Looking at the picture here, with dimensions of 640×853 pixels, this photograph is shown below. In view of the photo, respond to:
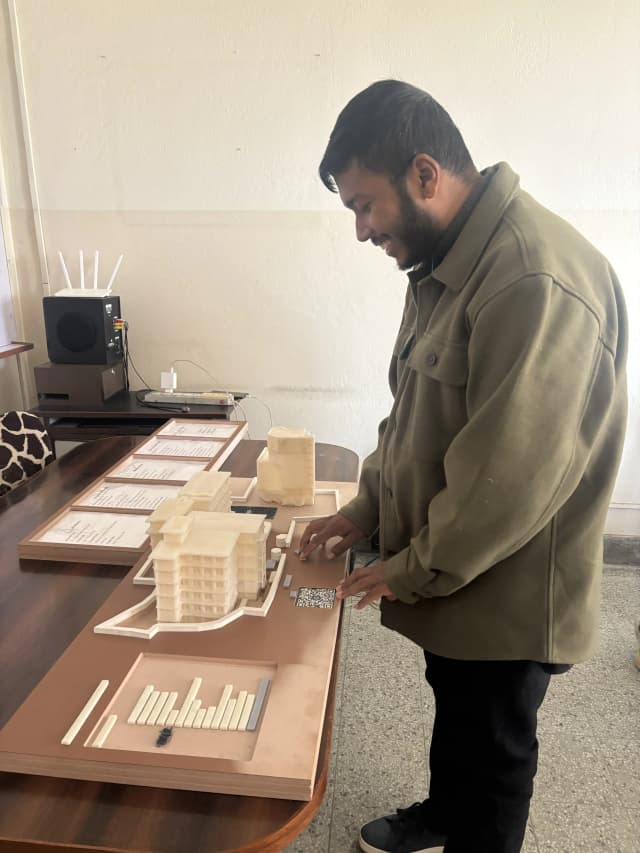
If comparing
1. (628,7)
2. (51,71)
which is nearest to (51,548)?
(51,71)

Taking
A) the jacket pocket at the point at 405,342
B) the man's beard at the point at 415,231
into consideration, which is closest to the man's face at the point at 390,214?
the man's beard at the point at 415,231

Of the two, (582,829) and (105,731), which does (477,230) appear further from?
(582,829)

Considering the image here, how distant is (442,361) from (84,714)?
69 centimetres

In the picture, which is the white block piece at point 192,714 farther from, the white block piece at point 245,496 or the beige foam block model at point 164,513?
the white block piece at point 245,496

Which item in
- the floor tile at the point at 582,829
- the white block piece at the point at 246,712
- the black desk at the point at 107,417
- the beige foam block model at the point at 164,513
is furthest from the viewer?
the black desk at the point at 107,417

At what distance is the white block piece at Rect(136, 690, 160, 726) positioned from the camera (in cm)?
76

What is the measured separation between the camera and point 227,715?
771 millimetres

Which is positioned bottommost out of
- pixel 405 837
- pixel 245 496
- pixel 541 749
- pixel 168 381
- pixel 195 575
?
pixel 541 749

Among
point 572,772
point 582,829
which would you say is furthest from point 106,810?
point 572,772

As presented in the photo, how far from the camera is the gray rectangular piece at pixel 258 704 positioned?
0.76 metres

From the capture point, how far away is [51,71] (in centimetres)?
264

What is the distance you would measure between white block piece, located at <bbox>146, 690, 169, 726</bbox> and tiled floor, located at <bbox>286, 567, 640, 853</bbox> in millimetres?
963

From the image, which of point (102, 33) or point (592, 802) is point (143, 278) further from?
point (592, 802)

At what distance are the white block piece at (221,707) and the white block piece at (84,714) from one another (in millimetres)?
158
